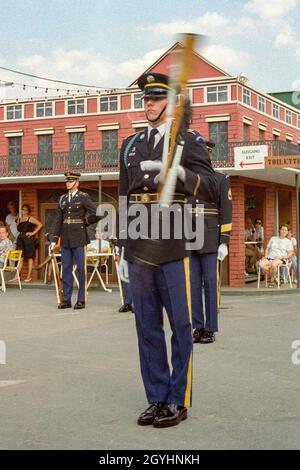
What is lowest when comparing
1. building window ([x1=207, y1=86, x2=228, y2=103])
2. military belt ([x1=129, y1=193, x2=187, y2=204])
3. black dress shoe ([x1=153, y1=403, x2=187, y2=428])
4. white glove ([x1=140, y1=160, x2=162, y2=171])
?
black dress shoe ([x1=153, y1=403, x2=187, y2=428])

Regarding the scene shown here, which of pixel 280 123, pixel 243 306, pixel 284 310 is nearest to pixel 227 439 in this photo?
pixel 284 310

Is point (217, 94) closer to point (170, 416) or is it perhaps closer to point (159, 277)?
point (159, 277)

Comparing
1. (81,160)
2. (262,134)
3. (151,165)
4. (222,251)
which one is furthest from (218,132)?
(151,165)

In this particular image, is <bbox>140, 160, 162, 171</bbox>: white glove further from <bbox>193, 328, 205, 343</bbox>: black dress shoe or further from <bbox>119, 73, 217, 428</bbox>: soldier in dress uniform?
<bbox>193, 328, 205, 343</bbox>: black dress shoe

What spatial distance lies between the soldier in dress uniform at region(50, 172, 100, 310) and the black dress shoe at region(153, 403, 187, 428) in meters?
7.71

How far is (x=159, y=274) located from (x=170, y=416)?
897 millimetres

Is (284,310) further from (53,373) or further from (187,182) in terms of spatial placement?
(187,182)

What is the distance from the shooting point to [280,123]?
28656mm

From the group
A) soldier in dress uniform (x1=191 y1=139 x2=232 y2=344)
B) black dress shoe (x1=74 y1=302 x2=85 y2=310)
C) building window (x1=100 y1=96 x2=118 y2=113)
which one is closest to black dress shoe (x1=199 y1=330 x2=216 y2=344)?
soldier in dress uniform (x1=191 y1=139 x2=232 y2=344)

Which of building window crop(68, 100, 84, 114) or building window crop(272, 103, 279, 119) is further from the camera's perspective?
building window crop(272, 103, 279, 119)

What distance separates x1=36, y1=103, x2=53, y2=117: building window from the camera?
27.0 metres

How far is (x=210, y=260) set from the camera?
8.70m
